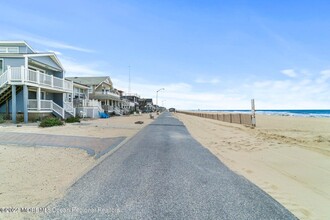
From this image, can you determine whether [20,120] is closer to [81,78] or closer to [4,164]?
[4,164]

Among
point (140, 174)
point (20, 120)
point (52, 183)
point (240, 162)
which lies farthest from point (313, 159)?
point (20, 120)

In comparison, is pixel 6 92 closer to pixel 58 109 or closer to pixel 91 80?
pixel 58 109

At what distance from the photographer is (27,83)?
20312 mm

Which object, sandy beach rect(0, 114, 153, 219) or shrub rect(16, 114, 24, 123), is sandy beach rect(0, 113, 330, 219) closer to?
sandy beach rect(0, 114, 153, 219)

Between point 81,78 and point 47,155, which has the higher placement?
point 81,78

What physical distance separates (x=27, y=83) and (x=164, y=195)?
65.7 ft

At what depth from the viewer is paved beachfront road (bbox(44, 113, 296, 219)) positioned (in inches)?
142

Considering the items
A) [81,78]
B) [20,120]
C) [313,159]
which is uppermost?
[81,78]

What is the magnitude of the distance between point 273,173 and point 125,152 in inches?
187

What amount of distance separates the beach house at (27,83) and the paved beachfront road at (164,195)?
17473 millimetres

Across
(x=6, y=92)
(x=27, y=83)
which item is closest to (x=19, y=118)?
(x=6, y=92)

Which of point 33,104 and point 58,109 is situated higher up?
point 33,104

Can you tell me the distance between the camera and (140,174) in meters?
5.68

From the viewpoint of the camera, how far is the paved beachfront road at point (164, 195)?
3605mm
